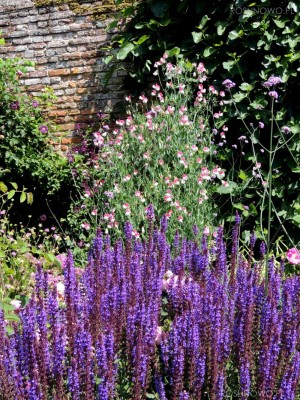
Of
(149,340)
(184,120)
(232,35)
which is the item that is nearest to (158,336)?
(149,340)

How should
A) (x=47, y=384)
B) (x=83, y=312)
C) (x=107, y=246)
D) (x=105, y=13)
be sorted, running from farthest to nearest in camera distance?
(x=105, y=13) < (x=107, y=246) < (x=83, y=312) < (x=47, y=384)

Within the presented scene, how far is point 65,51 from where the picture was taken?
6.36m

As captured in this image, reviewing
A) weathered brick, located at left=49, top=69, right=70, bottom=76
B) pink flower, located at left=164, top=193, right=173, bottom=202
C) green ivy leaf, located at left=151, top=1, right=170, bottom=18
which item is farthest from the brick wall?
pink flower, located at left=164, top=193, right=173, bottom=202

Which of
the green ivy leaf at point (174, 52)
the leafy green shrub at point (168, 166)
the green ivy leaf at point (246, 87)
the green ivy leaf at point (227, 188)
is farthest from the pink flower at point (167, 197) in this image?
the green ivy leaf at point (174, 52)

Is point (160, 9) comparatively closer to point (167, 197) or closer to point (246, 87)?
point (246, 87)

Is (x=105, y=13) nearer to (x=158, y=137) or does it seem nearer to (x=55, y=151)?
(x=55, y=151)

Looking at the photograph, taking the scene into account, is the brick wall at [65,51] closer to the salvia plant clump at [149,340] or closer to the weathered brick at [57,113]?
the weathered brick at [57,113]

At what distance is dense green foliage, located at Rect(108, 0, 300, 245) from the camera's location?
5.08m

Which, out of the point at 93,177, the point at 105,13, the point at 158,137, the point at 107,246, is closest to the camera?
the point at 107,246

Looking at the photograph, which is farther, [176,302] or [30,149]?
[30,149]

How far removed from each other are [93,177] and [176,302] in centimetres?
353

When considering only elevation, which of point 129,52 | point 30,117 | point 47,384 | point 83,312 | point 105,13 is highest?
point 105,13

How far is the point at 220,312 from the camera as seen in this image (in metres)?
1.83

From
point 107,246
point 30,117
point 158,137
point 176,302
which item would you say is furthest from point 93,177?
point 176,302
